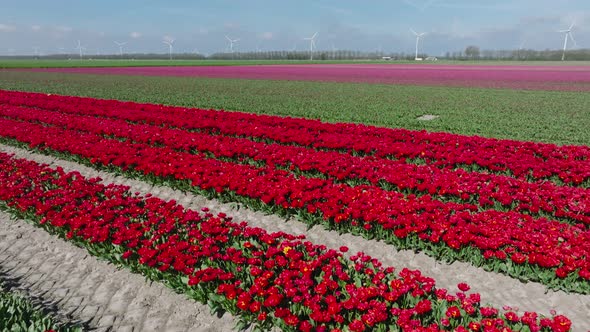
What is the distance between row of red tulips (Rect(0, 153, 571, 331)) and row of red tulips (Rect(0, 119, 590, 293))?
1028 millimetres

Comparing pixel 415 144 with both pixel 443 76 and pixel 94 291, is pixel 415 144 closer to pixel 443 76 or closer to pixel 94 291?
pixel 94 291

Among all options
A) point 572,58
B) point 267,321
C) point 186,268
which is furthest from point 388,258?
point 572,58

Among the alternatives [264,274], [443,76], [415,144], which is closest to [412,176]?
[415,144]

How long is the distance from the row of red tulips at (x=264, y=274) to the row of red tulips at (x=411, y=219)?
1.03 metres

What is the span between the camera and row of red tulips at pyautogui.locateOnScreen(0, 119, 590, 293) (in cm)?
624

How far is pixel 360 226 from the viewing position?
7867 mm

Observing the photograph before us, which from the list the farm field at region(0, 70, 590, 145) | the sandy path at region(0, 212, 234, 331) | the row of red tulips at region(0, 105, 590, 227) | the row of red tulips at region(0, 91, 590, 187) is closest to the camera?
the sandy path at region(0, 212, 234, 331)

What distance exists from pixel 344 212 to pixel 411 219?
1333 mm

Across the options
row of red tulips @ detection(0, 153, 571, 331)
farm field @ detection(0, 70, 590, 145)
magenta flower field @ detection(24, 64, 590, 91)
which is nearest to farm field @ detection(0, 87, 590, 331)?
row of red tulips @ detection(0, 153, 571, 331)

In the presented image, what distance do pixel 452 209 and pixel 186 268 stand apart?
5593 mm

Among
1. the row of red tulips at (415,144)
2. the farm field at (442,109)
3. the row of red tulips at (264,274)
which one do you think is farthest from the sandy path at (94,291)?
the farm field at (442,109)

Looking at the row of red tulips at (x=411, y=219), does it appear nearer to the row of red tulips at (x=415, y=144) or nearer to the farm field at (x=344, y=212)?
the farm field at (x=344, y=212)

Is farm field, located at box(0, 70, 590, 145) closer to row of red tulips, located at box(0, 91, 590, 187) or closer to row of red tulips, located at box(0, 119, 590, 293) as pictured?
row of red tulips, located at box(0, 91, 590, 187)

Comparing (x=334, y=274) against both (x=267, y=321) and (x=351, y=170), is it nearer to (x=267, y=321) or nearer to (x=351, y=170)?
(x=267, y=321)
